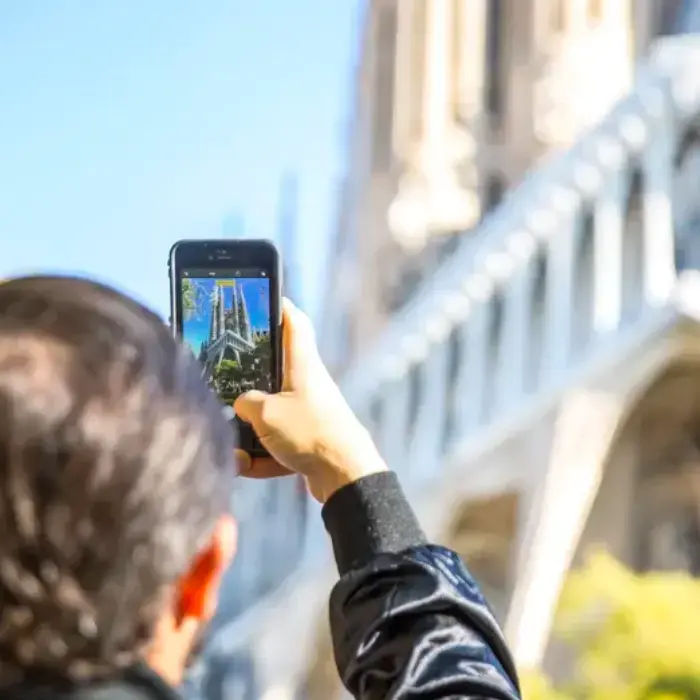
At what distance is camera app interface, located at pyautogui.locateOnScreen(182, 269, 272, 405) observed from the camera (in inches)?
14.7

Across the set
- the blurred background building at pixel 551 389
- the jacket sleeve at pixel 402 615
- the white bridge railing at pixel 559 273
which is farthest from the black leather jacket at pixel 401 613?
the white bridge railing at pixel 559 273

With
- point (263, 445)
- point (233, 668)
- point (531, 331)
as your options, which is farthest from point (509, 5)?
point (263, 445)

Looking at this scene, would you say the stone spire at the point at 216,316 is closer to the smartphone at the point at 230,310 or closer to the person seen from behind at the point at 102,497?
the smartphone at the point at 230,310

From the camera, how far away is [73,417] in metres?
0.21

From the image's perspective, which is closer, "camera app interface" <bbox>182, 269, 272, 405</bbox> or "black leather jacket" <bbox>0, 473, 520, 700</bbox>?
"black leather jacket" <bbox>0, 473, 520, 700</bbox>

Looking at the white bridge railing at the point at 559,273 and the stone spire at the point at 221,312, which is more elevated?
the stone spire at the point at 221,312

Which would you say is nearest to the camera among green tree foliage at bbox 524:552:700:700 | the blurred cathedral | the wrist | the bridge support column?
the wrist

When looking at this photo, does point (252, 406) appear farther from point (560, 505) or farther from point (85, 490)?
point (560, 505)

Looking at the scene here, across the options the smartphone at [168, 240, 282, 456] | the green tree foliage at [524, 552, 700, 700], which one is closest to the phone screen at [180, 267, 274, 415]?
the smartphone at [168, 240, 282, 456]

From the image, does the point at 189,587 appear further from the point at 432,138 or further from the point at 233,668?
the point at 432,138

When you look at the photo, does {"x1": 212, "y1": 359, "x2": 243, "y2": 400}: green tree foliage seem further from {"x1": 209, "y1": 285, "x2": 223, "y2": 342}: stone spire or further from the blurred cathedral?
the blurred cathedral

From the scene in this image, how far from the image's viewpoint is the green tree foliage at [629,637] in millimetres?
2416

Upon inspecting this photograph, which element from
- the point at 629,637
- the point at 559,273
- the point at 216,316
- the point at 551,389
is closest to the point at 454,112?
the point at 559,273

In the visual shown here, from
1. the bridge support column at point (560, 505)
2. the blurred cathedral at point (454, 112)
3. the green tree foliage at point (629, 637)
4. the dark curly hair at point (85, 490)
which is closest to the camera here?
the dark curly hair at point (85, 490)
